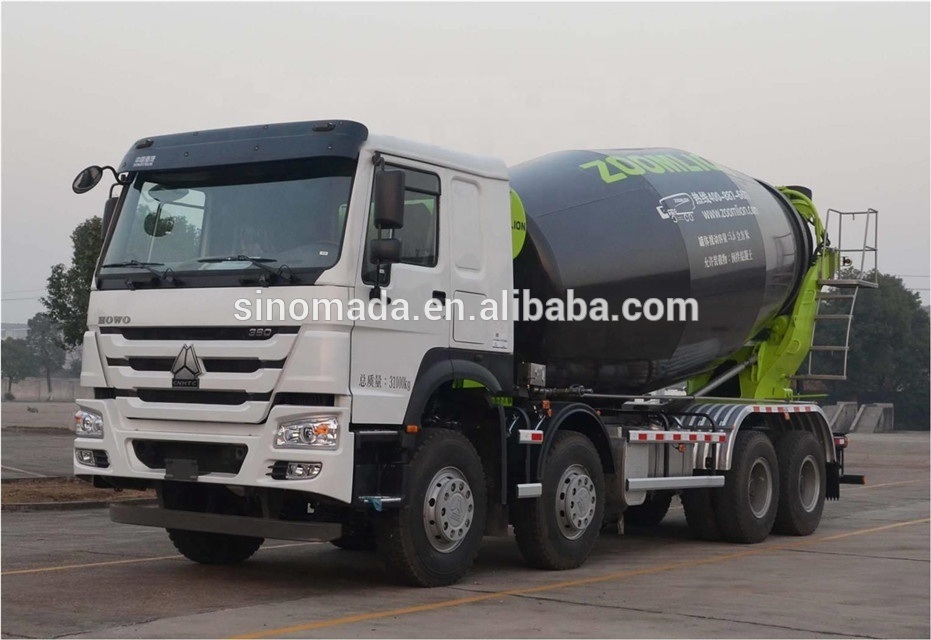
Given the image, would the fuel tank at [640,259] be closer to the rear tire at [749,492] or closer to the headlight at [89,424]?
the rear tire at [749,492]

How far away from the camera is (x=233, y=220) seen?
9133mm

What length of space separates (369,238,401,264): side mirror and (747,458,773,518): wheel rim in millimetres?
6104

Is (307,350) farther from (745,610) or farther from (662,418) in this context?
(662,418)

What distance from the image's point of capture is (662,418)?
504 inches

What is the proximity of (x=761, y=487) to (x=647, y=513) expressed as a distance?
1637mm

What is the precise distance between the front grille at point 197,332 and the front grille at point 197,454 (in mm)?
750

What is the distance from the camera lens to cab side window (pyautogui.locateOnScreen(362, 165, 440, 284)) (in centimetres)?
927

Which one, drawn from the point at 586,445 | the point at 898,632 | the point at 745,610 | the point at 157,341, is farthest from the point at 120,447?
the point at 898,632

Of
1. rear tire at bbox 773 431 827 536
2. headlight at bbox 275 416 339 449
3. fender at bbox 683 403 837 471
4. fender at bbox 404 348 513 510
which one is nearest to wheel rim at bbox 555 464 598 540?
fender at bbox 404 348 513 510

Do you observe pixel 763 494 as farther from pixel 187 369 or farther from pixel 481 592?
pixel 187 369

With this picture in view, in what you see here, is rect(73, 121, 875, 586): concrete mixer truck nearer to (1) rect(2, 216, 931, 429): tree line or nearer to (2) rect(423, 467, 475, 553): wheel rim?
(2) rect(423, 467, 475, 553): wheel rim

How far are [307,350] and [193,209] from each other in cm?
161

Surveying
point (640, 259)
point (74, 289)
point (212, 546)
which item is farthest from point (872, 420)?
point (212, 546)

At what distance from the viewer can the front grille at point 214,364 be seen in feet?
28.5
